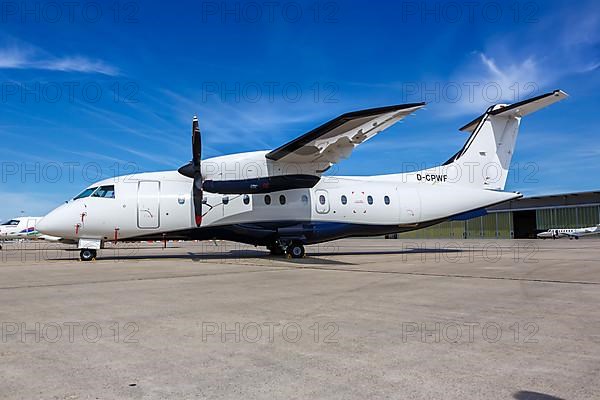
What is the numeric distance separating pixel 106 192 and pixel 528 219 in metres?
67.0

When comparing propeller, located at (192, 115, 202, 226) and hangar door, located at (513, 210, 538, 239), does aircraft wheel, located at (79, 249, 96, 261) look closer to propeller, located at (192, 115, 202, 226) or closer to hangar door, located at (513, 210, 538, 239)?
propeller, located at (192, 115, 202, 226)

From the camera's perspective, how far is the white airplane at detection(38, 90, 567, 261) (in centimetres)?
1731

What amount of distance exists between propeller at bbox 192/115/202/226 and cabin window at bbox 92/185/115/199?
328 cm

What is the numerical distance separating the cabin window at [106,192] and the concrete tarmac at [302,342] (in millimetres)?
8920

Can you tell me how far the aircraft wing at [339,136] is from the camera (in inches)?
574

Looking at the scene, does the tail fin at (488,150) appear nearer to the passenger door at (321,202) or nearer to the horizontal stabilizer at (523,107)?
the horizontal stabilizer at (523,107)

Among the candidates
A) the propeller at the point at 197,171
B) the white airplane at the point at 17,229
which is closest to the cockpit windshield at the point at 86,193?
the propeller at the point at 197,171

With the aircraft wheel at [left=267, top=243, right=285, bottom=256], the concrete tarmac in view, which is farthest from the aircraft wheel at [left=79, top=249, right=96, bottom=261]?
the concrete tarmac

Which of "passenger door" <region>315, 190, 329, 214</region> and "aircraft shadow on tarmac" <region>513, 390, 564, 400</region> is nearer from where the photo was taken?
"aircraft shadow on tarmac" <region>513, 390, 564, 400</region>

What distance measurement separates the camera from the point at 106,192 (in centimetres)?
Result: 1800

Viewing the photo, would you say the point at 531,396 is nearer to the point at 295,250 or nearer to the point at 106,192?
the point at 295,250

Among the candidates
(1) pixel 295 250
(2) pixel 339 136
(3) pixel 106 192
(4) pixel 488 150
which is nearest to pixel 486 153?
(4) pixel 488 150

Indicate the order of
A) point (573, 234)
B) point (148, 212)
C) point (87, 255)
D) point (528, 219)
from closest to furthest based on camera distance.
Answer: point (148, 212)
point (87, 255)
point (573, 234)
point (528, 219)

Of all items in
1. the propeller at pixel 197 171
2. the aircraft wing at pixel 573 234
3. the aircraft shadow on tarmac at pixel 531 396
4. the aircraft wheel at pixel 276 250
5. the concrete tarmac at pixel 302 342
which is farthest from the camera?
the aircraft wing at pixel 573 234
